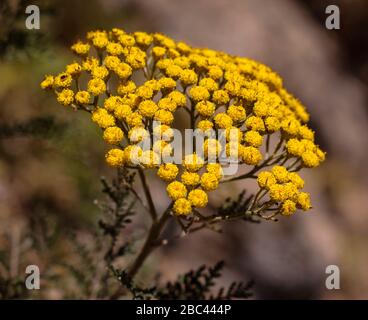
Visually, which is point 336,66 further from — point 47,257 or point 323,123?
point 47,257

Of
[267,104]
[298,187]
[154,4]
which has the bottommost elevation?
[298,187]

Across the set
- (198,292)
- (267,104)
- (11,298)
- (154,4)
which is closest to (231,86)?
(267,104)

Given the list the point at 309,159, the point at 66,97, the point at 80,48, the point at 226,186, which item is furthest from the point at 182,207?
the point at 226,186

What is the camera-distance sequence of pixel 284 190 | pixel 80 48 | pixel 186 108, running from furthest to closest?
pixel 80 48 → pixel 186 108 → pixel 284 190

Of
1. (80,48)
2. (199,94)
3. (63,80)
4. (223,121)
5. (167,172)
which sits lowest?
(167,172)

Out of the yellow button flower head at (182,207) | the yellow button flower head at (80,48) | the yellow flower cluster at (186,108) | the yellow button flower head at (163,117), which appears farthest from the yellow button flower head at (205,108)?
the yellow button flower head at (80,48)

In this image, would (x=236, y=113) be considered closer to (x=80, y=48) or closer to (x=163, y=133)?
(x=163, y=133)
